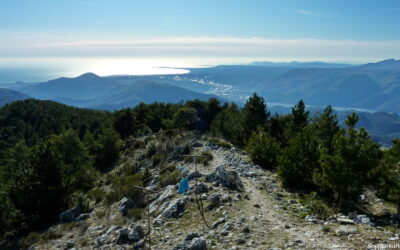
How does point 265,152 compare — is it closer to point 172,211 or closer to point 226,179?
point 226,179

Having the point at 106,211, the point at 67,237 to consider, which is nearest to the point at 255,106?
the point at 106,211

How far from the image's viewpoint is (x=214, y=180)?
19594mm

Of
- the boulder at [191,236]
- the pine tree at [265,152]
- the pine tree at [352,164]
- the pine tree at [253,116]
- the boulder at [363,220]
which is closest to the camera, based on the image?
the boulder at [191,236]

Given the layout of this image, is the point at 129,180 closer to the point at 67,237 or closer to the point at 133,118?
the point at 67,237

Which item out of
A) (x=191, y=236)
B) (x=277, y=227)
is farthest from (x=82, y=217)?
(x=277, y=227)

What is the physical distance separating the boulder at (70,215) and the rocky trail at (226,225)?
1.14 metres

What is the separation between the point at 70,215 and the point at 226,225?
1448 centimetres

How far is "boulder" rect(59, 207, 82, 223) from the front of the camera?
21.8 m

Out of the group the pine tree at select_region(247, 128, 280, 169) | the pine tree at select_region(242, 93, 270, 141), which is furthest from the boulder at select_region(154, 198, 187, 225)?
the pine tree at select_region(242, 93, 270, 141)

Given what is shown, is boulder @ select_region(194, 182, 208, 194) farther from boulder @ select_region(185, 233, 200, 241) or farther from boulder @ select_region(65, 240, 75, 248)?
boulder @ select_region(65, 240, 75, 248)

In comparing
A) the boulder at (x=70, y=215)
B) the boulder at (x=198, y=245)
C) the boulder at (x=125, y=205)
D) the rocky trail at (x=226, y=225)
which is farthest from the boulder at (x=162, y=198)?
the boulder at (x=70, y=215)

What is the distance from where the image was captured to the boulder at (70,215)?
21.8 meters

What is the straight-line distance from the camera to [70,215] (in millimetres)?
22094

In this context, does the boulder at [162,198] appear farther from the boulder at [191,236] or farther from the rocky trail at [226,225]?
the boulder at [191,236]
